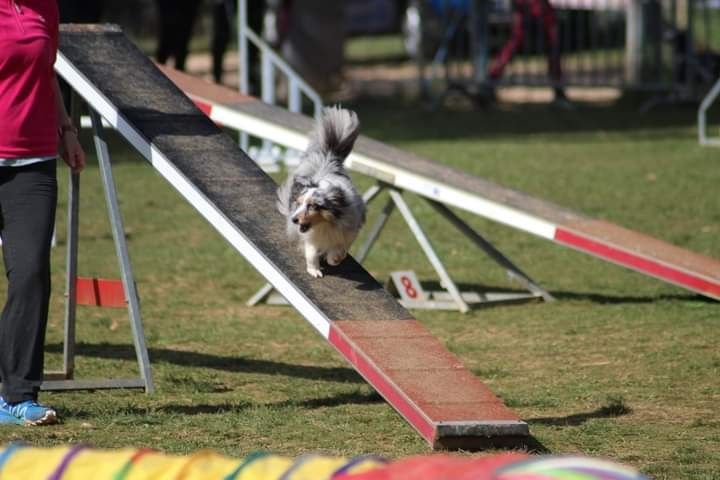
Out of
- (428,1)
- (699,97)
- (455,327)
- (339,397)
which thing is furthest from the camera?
(428,1)

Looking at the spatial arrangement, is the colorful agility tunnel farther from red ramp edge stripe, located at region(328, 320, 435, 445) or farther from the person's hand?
the person's hand

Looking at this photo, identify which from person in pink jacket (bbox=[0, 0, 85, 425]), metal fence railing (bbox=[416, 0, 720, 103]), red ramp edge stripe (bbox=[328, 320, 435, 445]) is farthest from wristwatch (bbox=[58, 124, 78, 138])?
metal fence railing (bbox=[416, 0, 720, 103])

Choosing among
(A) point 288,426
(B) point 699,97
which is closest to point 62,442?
(A) point 288,426

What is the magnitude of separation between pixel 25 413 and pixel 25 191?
0.90 meters

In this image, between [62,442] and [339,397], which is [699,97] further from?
[62,442]

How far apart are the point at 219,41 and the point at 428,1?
519 inches

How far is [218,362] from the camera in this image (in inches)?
290

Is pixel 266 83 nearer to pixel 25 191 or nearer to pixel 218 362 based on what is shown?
pixel 218 362

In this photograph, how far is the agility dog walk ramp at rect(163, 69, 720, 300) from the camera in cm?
808

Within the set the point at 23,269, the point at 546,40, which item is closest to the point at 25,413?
the point at 23,269

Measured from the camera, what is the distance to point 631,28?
22203mm

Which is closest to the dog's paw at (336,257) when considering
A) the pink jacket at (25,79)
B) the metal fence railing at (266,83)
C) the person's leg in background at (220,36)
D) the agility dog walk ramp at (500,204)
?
the pink jacket at (25,79)

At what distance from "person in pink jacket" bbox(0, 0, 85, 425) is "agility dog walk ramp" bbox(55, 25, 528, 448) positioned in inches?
32.0

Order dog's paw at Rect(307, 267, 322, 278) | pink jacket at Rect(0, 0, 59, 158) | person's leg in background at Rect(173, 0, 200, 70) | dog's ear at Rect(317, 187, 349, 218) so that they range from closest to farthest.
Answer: pink jacket at Rect(0, 0, 59, 158), dog's paw at Rect(307, 267, 322, 278), dog's ear at Rect(317, 187, 349, 218), person's leg in background at Rect(173, 0, 200, 70)
